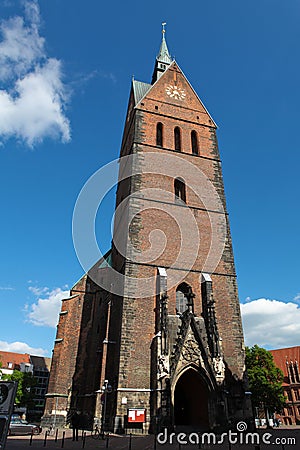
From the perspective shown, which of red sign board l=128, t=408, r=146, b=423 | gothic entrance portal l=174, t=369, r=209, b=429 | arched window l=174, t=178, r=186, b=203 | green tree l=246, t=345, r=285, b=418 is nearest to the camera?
red sign board l=128, t=408, r=146, b=423

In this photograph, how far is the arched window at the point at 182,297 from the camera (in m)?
20.1

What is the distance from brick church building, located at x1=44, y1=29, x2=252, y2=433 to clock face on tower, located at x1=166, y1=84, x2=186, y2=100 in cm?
10

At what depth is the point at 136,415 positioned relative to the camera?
16.0 m

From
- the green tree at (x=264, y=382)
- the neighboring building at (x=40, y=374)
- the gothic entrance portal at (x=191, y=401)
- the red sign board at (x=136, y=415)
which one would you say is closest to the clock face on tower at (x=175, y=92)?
the gothic entrance portal at (x=191, y=401)

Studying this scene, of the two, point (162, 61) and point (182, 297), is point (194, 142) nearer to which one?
point (182, 297)

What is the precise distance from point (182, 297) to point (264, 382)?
71.0 ft

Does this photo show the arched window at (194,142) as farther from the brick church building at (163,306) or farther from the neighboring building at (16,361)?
the neighboring building at (16,361)

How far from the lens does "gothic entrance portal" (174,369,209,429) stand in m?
17.6

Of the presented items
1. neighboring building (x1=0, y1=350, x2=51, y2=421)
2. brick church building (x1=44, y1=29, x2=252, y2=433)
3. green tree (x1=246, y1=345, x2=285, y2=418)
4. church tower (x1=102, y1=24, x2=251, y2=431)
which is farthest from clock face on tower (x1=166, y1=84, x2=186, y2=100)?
neighboring building (x1=0, y1=350, x2=51, y2=421)

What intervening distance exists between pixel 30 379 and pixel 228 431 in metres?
41.6

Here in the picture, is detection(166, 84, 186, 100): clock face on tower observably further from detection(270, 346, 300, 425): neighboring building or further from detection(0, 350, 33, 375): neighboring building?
detection(0, 350, 33, 375): neighboring building

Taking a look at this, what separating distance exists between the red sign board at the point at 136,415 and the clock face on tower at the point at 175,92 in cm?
2340

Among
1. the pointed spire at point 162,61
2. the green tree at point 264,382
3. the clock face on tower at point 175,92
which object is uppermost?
the pointed spire at point 162,61

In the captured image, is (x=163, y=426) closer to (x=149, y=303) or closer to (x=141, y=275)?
(x=149, y=303)
